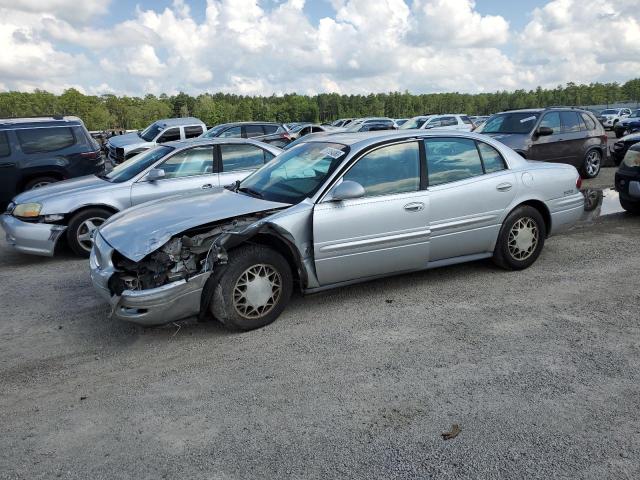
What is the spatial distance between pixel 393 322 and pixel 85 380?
7.86ft

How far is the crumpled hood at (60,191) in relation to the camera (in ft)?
22.2

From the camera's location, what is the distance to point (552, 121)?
1134 cm

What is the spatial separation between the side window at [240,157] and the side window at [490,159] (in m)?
3.56

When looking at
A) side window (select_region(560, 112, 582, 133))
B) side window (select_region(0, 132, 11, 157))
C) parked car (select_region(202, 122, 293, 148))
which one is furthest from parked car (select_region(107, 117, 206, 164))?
side window (select_region(560, 112, 582, 133))

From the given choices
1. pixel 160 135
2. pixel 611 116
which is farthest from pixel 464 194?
pixel 611 116

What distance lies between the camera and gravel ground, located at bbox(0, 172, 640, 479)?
9.00 ft

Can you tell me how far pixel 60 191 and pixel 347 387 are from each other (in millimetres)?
5302

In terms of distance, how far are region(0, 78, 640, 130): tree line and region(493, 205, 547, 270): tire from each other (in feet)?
304

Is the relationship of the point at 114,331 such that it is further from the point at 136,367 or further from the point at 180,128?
the point at 180,128

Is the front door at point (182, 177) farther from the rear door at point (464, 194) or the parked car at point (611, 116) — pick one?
the parked car at point (611, 116)

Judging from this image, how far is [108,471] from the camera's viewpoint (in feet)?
8.89

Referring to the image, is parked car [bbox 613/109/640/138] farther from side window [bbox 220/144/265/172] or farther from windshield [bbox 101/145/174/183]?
windshield [bbox 101/145/174/183]

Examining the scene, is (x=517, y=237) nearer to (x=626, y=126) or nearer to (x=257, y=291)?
(x=257, y=291)

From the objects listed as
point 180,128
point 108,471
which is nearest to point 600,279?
point 108,471
